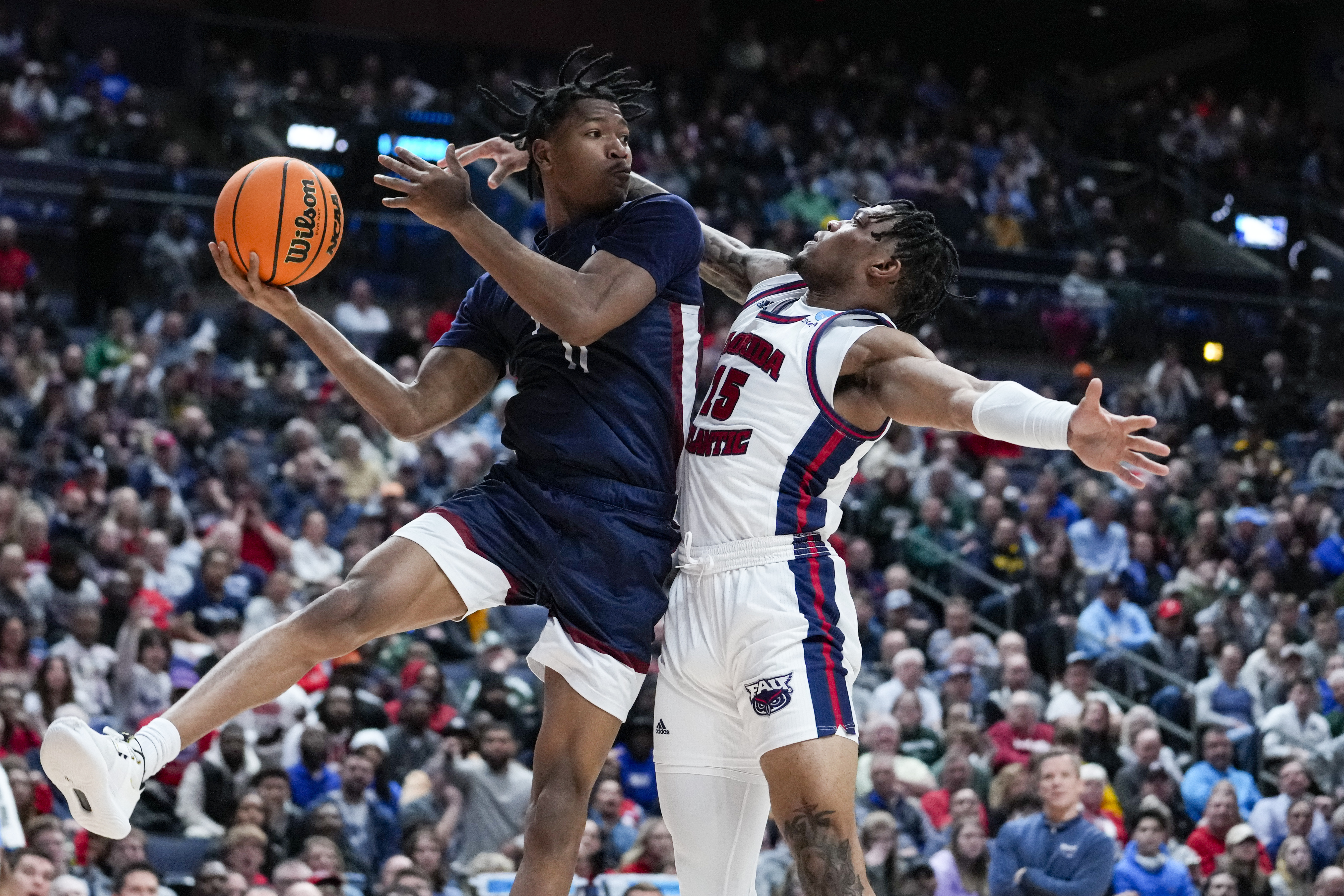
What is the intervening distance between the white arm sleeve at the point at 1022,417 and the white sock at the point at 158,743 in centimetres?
217

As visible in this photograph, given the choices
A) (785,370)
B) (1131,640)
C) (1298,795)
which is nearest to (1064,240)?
(1131,640)

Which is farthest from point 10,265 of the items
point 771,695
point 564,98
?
point 771,695

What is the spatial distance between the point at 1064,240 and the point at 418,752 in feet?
37.1

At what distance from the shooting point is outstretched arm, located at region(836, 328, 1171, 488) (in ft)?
12.7

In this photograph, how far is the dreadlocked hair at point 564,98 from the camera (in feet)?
15.3

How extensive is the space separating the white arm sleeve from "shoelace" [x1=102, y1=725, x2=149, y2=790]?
221cm

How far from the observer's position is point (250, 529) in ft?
36.5

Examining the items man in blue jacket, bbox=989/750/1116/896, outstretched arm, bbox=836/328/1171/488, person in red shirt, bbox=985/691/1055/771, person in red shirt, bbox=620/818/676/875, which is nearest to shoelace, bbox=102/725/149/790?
outstretched arm, bbox=836/328/1171/488

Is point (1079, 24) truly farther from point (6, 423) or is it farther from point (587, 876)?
point (587, 876)

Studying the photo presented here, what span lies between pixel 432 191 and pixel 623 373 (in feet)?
2.43

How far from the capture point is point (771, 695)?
434 cm

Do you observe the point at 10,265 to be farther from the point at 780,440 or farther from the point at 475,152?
the point at 780,440

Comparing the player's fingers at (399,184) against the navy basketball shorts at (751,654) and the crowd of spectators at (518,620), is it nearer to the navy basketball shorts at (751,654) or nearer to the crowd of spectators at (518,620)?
the navy basketball shorts at (751,654)

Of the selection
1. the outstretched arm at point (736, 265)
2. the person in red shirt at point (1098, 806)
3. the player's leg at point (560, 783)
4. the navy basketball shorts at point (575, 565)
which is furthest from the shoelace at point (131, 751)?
the person in red shirt at point (1098, 806)
